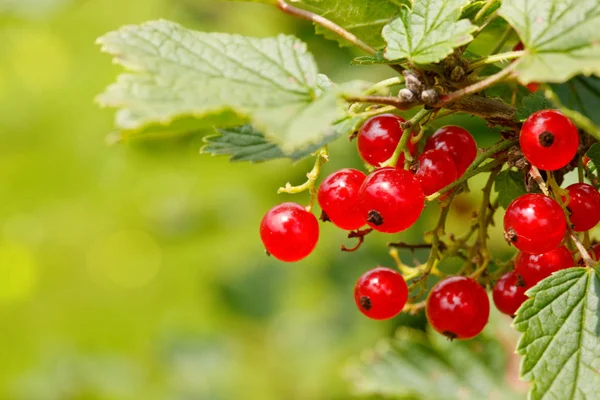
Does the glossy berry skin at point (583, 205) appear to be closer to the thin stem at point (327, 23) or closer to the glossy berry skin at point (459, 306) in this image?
the glossy berry skin at point (459, 306)

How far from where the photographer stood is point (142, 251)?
759 centimetres

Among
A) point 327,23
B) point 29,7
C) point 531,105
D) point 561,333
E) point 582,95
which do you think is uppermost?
point 29,7

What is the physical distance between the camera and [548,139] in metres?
1.25

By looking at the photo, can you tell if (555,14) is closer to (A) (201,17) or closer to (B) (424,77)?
(B) (424,77)

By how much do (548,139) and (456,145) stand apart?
0.95 feet

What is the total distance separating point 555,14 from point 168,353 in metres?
3.59

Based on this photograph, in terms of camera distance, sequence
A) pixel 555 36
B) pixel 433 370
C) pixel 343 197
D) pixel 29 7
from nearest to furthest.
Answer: pixel 555 36 → pixel 343 197 → pixel 433 370 → pixel 29 7

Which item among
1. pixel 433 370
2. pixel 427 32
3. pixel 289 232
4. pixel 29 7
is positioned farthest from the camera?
pixel 29 7

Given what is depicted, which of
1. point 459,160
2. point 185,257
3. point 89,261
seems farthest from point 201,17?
point 459,160

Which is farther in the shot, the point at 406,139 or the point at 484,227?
the point at 484,227

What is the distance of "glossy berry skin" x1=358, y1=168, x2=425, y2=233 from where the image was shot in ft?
4.32

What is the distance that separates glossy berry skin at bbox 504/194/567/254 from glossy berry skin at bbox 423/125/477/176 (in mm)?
192

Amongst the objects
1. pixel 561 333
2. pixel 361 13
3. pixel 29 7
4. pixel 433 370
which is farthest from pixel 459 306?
pixel 29 7

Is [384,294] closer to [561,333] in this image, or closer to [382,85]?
[561,333]
